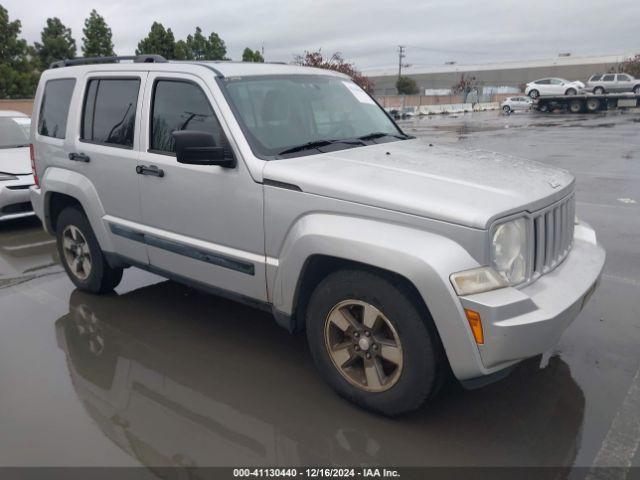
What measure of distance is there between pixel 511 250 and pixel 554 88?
151ft

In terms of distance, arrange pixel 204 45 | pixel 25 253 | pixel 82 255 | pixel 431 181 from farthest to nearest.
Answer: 1. pixel 204 45
2. pixel 25 253
3. pixel 82 255
4. pixel 431 181

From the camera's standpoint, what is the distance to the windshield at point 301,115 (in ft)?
12.0

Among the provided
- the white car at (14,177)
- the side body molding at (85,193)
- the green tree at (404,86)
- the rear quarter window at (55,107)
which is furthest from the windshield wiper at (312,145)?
the green tree at (404,86)

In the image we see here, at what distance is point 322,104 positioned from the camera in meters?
4.20

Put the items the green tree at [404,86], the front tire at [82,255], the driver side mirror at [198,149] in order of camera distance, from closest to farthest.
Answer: the driver side mirror at [198,149] < the front tire at [82,255] < the green tree at [404,86]

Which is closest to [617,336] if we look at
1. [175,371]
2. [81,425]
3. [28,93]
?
[175,371]

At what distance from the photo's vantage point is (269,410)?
3312 millimetres

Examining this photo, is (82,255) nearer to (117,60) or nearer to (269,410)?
(117,60)

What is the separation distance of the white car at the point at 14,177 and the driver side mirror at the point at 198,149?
5184mm

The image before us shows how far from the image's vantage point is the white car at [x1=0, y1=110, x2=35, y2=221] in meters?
7.53

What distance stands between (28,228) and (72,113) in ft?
12.2

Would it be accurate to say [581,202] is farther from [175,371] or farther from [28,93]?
[28,93]

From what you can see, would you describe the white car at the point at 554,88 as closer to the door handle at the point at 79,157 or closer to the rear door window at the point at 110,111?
the rear door window at the point at 110,111

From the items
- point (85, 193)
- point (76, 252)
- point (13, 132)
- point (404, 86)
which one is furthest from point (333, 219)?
point (404, 86)
